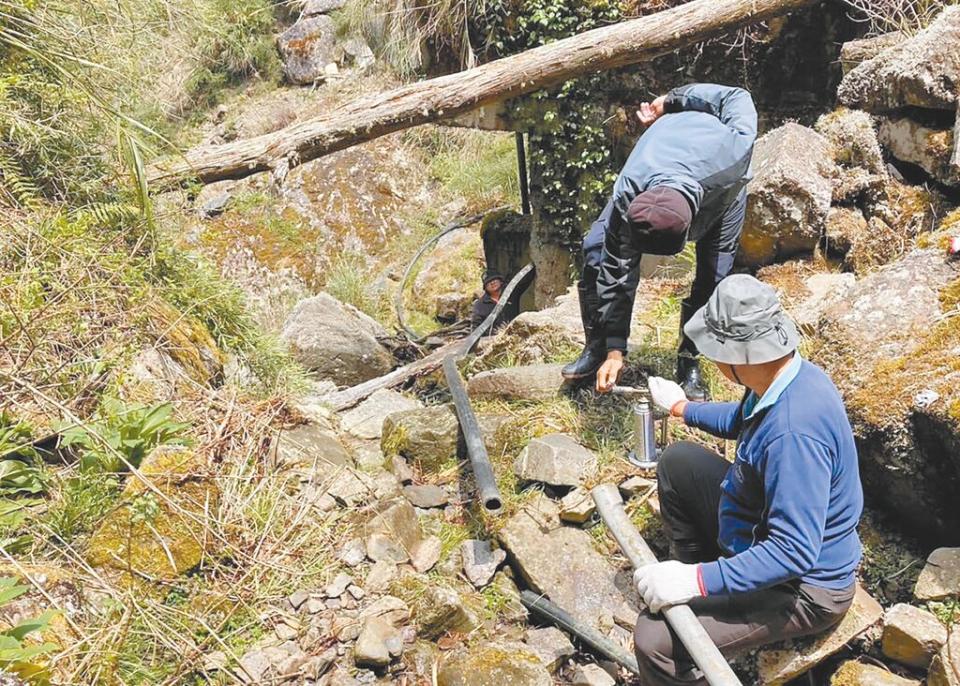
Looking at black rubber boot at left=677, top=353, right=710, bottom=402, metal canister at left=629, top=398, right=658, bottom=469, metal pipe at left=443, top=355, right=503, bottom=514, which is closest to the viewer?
metal canister at left=629, top=398, right=658, bottom=469

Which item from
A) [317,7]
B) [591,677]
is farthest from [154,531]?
[317,7]

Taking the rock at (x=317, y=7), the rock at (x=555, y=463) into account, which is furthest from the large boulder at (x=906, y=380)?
the rock at (x=317, y=7)

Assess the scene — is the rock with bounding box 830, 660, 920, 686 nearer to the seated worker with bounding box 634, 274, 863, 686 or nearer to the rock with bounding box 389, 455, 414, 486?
the seated worker with bounding box 634, 274, 863, 686

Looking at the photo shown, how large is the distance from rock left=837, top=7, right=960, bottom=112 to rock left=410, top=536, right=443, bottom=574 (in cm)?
404

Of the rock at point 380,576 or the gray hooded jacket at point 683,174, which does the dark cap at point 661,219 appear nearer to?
the gray hooded jacket at point 683,174

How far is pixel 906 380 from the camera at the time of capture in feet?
9.60

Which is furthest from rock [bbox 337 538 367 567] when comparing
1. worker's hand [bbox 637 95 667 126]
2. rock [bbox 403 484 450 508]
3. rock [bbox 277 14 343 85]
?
rock [bbox 277 14 343 85]

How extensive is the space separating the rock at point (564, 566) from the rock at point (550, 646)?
0.13m

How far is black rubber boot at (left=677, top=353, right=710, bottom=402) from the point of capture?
12.9 feet

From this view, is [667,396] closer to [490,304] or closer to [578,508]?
[578,508]

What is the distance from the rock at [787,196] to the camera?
4.73 metres

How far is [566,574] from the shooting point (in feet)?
10.8

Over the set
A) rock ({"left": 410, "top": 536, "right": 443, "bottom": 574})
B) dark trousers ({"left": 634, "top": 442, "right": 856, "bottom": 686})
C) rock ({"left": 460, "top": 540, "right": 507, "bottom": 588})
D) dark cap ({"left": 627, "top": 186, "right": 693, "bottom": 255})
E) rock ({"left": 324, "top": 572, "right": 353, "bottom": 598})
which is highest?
dark cap ({"left": 627, "top": 186, "right": 693, "bottom": 255})

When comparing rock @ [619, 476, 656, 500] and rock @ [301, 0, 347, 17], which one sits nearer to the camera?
rock @ [619, 476, 656, 500]
